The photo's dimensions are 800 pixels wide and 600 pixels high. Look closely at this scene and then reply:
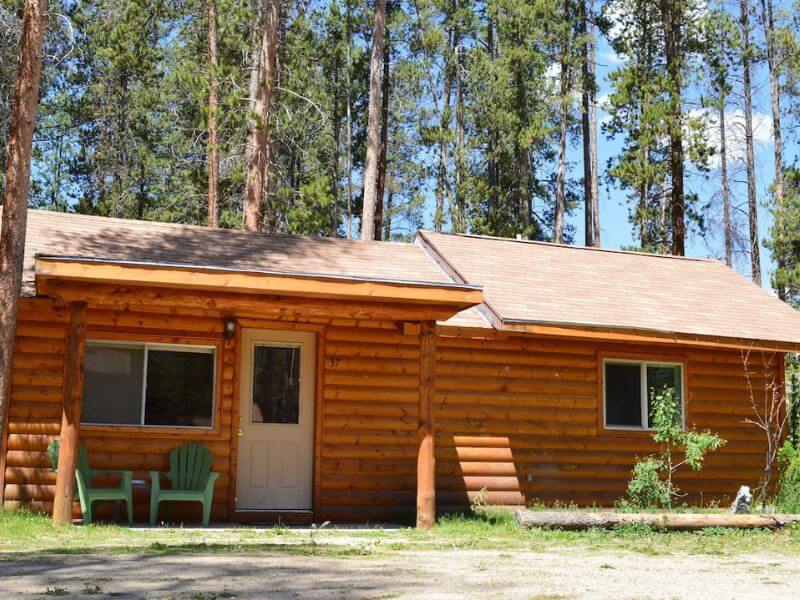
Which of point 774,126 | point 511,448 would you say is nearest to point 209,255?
point 511,448

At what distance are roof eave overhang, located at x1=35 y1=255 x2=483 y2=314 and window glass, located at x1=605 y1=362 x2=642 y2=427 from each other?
3535 mm

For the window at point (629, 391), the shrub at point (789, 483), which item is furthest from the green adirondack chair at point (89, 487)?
the shrub at point (789, 483)

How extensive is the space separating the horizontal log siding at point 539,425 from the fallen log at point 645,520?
209 cm

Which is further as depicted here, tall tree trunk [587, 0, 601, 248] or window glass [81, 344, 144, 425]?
tall tree trunk [587, 0, 601, 248]

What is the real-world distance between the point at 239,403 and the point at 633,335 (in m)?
4.89

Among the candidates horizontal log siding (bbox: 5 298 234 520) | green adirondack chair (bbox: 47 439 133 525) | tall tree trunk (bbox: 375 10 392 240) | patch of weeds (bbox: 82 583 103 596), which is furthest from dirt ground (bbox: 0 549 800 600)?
tall tree trunk (bbox: 375 10 392 240)

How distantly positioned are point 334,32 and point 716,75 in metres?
10.5

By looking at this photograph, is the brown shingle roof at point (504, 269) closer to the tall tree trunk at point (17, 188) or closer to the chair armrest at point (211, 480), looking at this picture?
the tall tree trunk at point (17, 188)

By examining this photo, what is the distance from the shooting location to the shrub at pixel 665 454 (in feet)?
39.8

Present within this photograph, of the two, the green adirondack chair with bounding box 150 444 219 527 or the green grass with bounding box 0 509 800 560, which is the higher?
the green adirondack chair with bounding box 150 444 219 527

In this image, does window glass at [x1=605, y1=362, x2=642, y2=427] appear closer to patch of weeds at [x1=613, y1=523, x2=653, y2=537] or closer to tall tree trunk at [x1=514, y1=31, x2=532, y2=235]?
patch of weeds at [x1=613, y1=523, x2=653, y2=537]

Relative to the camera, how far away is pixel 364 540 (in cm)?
895

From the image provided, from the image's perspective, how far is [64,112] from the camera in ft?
97.6

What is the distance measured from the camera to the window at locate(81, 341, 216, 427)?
1075 centimetres
